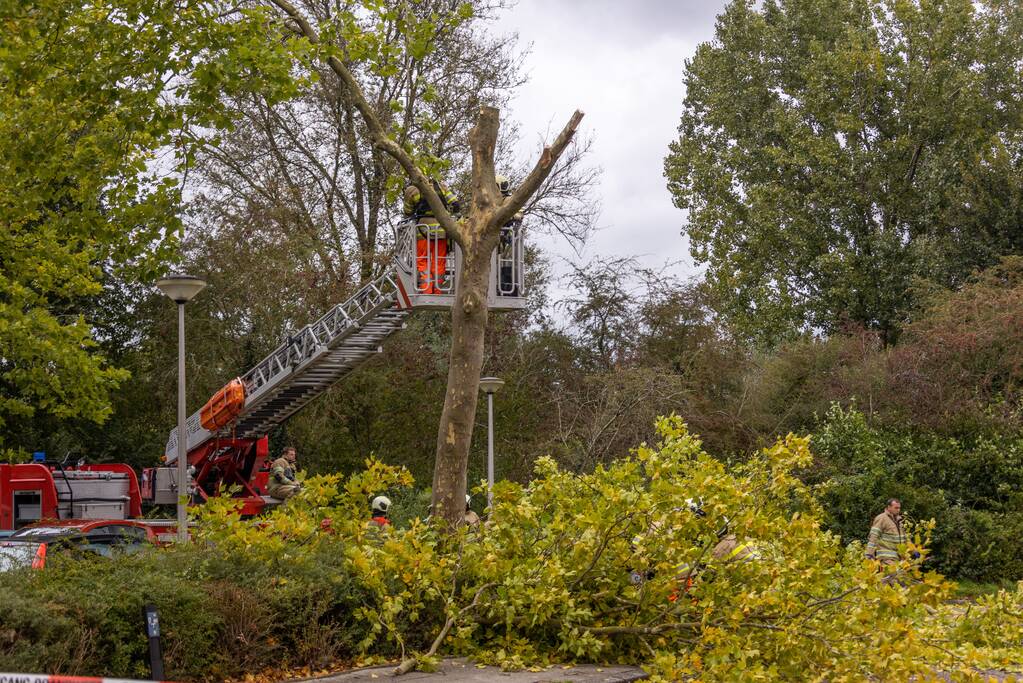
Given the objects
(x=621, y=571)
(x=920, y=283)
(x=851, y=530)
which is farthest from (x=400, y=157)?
(x=920, y=283)

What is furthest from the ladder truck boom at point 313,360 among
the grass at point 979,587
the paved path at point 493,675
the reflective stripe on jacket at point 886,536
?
the grass at point 979,587

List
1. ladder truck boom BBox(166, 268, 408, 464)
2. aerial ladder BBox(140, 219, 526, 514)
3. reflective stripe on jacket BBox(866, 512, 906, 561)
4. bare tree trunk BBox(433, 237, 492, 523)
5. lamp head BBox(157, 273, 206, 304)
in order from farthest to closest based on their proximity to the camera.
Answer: ladder truck boom BBox(166, 268, 408, 464)
aerial ladder BBox(140, 219, 526, 514)
reflective stripe on jacket BBox(866, 512, 906, 561)
lamp head BBox(157, 273, 206, 304)
bare tree trunk BBox(433, 237, 492, 523)

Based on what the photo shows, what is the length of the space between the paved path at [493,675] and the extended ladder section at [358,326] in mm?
8707

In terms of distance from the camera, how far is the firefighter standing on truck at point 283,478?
1939 cm

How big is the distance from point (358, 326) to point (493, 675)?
11697mm

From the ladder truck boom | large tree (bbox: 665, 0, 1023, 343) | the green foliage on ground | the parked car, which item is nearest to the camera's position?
the green foliage on ground

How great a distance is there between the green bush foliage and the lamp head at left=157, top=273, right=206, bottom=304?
1276 cm

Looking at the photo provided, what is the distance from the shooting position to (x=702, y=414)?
Answer: 1117 inches

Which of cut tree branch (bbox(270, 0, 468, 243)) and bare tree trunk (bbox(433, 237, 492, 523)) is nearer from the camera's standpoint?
bare tree trunk (bbox(433, 237, 492, 523))

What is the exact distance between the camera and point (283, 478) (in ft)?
63.7

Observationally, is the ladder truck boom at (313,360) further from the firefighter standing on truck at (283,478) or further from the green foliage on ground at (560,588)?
the green foliage on ground at (560,588)

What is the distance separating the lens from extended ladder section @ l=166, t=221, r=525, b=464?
60.2 ft

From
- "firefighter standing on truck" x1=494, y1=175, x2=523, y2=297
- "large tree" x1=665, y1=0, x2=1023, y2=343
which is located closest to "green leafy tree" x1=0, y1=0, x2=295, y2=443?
"firefighter standing on truck" x1=494, y1=175, x2=523, y2=297

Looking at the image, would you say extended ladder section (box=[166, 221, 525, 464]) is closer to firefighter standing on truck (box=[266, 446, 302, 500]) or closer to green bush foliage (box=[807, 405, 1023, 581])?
firefighter standing on truck (box=[266, 446, 302, 500])
